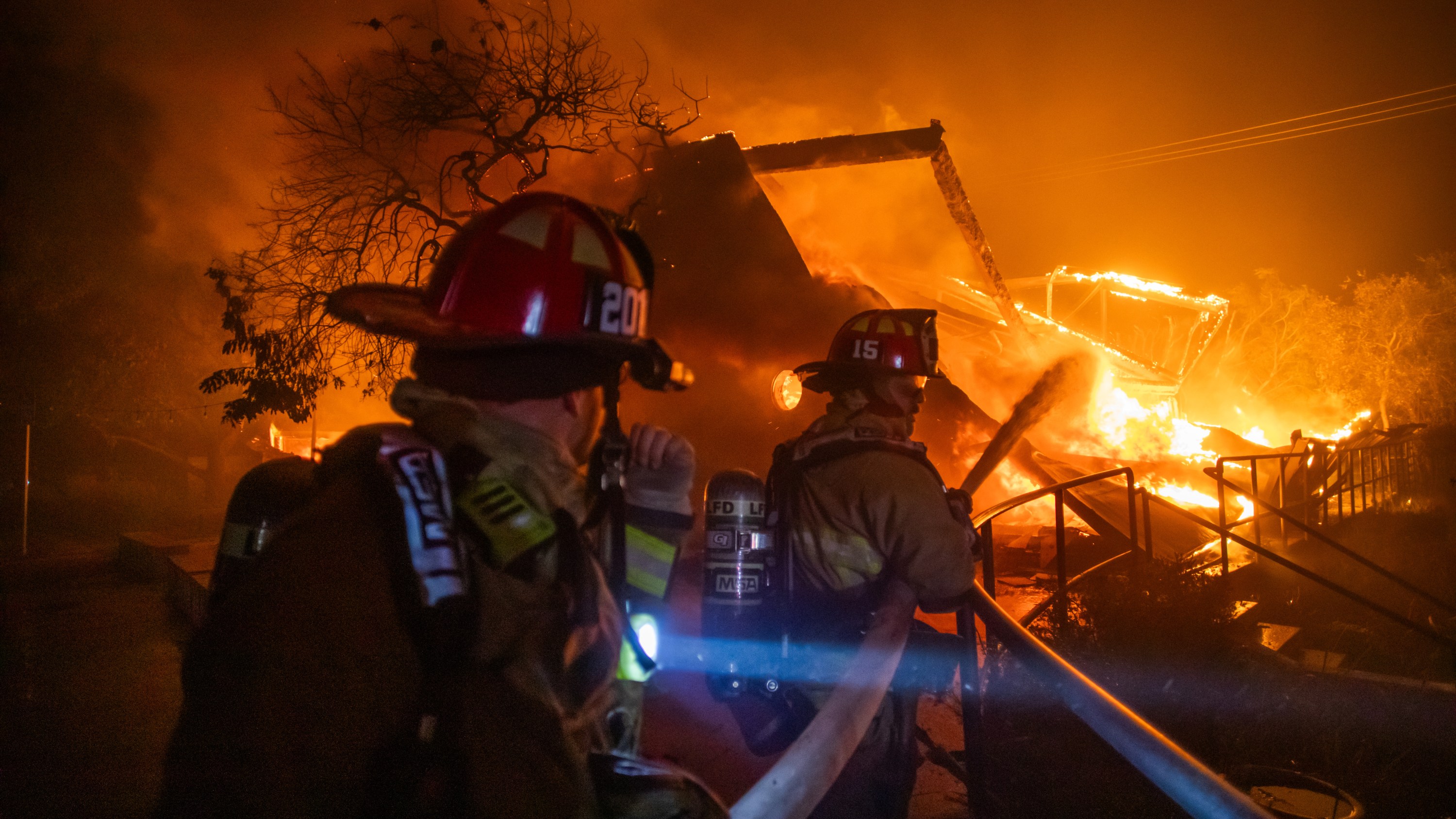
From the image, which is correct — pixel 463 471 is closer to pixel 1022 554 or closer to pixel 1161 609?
pixel 1161 609

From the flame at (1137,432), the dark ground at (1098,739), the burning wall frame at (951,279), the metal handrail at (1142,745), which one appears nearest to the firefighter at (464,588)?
the metal handrail at (1142,745)

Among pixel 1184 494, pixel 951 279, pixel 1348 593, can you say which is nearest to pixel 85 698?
pixel 1348 593

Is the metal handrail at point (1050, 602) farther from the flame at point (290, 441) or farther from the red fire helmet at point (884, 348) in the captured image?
the flame at point (290, 441)

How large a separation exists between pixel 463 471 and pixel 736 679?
6.56ft

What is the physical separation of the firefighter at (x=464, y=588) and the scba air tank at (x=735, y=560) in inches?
49.6

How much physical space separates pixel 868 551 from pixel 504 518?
206 cm

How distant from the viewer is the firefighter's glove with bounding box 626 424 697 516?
170 cm

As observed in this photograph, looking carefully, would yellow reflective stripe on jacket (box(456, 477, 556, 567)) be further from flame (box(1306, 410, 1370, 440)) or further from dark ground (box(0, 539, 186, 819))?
flame (box(1306, 410, 1370, 440))

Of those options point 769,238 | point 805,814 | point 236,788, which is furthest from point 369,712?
point 769,238

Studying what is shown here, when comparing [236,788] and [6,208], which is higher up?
[6,208]

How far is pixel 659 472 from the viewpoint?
173 cm

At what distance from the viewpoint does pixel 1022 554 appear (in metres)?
10.7

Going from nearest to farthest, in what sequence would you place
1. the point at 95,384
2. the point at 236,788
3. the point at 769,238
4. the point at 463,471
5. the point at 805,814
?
the point at 236,788, the point at 463,471, the point at 805,814, the point at 769,238, the point at 95,384

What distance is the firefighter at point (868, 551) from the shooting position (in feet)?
9.24
